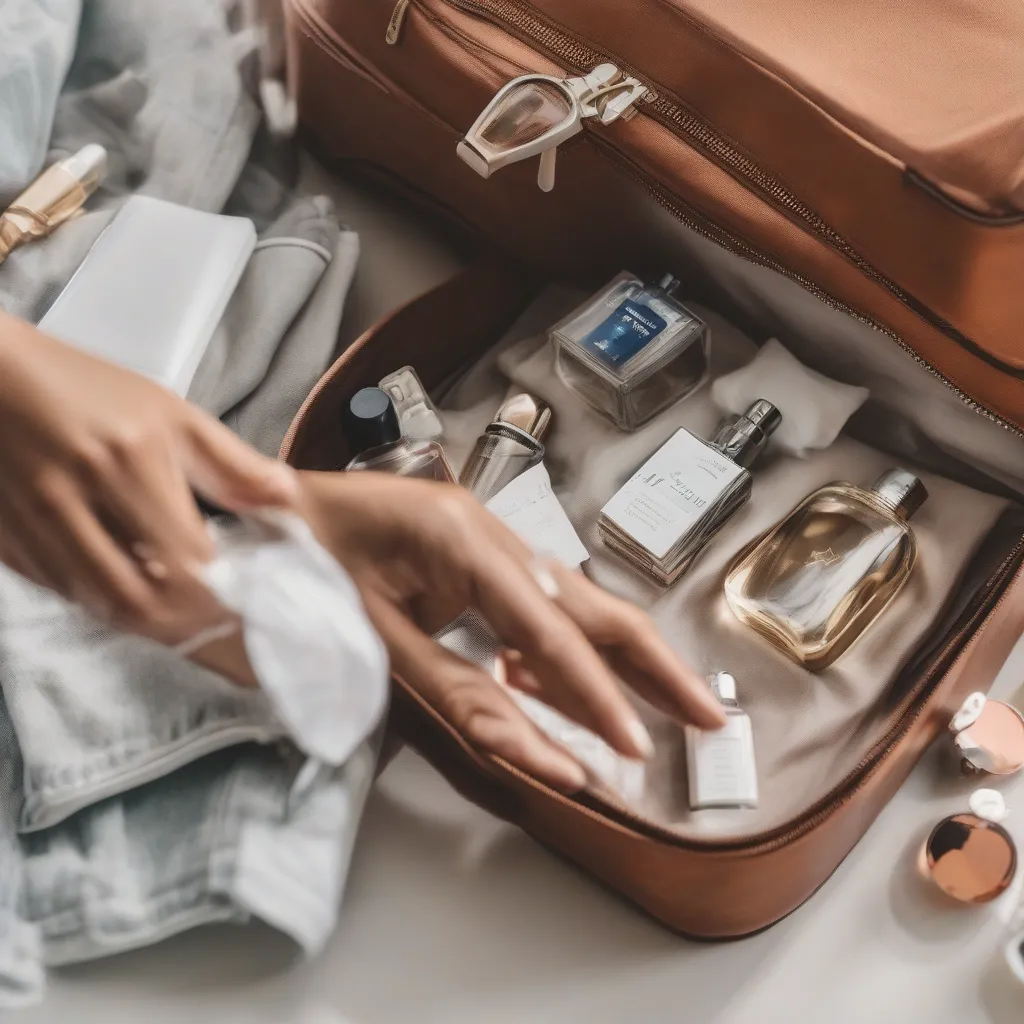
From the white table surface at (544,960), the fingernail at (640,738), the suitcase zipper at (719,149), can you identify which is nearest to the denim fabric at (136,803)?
the white table surface at (544,960)

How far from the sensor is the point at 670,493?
1.94ft

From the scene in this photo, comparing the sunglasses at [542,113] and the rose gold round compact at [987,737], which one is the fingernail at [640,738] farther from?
the sunglasses at [542,113]

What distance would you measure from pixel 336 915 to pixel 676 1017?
0.57 ft

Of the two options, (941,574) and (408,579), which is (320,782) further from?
(941,574)

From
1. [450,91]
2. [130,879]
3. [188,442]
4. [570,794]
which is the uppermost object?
[450,91]

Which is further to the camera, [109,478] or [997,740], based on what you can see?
[997,740]

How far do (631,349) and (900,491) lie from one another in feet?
0.54

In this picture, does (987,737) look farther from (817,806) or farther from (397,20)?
(397,20)

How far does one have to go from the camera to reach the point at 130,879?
0.52 m

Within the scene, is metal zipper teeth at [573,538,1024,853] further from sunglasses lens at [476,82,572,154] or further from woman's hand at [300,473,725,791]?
sunglasses lens at [476,82,572,154]

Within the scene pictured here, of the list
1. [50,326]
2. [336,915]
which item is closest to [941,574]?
[336,915]

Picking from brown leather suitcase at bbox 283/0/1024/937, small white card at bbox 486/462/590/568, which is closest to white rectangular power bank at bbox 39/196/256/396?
brown leather suitcase at bbox 283/0/1024/937

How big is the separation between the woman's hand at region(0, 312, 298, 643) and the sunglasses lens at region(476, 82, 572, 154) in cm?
25

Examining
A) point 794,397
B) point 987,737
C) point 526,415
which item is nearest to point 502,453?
→ point 526,415
